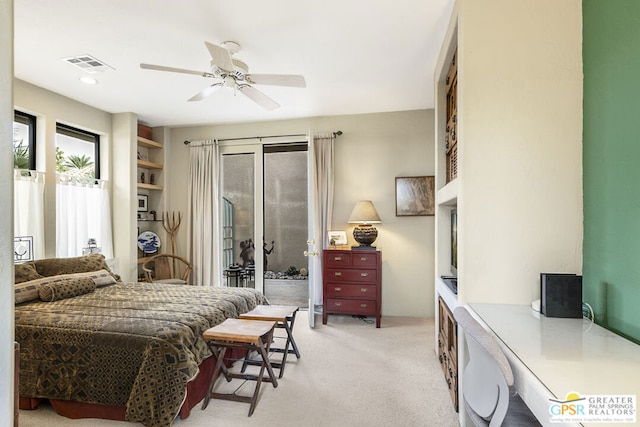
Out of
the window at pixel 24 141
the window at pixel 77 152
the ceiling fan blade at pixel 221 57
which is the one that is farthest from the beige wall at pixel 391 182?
the window at pixel 24 141

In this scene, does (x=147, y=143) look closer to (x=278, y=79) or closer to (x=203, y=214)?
(x=203, y=214)

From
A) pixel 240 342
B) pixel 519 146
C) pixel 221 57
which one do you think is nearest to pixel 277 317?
pixel 240 342

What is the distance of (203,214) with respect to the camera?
478cm

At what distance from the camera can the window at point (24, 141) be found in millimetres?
3307

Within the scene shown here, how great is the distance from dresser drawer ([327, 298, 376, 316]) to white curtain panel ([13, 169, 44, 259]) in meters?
3.28

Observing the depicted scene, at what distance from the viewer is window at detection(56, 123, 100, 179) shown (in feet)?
12.4

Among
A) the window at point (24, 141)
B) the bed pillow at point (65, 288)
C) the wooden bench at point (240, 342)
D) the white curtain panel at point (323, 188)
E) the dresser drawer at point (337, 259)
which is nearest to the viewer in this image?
the wooden bench at point (240, 342)

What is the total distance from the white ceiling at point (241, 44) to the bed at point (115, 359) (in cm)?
215

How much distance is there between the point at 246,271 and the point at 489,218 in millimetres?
3898

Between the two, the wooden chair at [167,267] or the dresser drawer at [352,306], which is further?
the wooden chair at [167,267]

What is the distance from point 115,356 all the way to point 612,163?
3.00 m

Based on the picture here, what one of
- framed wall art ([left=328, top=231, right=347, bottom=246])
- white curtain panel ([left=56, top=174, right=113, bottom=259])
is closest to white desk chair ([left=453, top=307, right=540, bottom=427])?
framed wall art ([left=328, top=231, right=347, bottom=246])

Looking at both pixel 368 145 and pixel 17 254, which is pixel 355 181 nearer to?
pixel 368 145

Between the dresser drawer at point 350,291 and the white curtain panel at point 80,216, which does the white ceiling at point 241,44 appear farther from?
the dresser drawer at point 350,291
